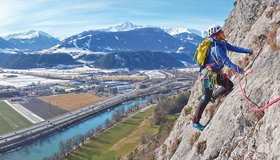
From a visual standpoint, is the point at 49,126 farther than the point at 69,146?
Yes

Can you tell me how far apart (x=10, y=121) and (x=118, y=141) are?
56.8 meters

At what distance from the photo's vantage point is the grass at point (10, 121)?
394 feet

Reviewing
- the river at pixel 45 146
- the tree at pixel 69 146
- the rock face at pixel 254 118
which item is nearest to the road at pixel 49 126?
the river at pixel 45 146

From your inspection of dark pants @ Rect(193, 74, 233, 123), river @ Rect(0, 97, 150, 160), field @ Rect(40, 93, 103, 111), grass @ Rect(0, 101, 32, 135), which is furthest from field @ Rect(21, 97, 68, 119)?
dark pants @ Rect(193, 74, 233, 123)

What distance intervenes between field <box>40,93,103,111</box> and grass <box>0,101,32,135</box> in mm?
24045

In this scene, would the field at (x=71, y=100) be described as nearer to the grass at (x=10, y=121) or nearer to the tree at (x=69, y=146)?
the grass at (x=10, y=121)

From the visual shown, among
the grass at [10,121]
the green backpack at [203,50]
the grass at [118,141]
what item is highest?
the green backpack at [203,50]

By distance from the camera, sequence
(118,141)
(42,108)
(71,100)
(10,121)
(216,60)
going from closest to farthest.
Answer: (216,60) < (118,141) < (10,121) < (42,108) < (71,100)

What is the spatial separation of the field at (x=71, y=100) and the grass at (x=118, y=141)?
50.9 m

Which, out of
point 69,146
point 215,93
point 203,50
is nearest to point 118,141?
Result: point 69,146

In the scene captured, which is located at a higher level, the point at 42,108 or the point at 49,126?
the point at 49,126

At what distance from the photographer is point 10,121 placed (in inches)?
5172

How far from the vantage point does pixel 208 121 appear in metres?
14.5

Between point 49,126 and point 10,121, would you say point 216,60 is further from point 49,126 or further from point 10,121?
point 10,121
